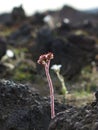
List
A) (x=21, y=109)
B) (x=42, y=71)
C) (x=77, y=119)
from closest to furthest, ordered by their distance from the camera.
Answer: (x=77, y=119) → (x=21, y=109) → (x=42, y=71)

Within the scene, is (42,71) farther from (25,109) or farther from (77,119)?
(77,119)

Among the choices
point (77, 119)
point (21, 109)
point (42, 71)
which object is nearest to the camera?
point (77, 119)

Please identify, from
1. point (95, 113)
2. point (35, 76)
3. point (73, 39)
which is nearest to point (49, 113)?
point (95, 113)

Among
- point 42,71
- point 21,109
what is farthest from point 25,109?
point 42,71

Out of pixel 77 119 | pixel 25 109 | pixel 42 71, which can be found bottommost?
pixel 77 119

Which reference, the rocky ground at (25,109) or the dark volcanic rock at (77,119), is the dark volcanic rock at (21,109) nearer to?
the rocky ground at (25,109)

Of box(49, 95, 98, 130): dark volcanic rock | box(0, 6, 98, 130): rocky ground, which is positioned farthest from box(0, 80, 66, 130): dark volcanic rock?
box(49, 95, 98, 130): dark volcanic rock

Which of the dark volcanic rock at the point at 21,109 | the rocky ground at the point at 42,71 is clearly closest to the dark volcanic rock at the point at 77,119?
the rocky ground at the point at 42,71

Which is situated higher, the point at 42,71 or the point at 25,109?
the point at 42,71

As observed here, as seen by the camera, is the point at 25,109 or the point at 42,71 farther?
the point at 42,71

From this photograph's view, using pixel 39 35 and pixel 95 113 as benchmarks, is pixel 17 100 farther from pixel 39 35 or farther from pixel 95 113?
pixel 39 35

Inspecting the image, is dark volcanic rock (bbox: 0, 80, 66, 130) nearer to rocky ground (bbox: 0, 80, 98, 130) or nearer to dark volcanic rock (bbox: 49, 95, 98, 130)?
rocky ground (bbox: 0, 80, 98, 130)
